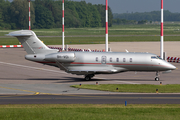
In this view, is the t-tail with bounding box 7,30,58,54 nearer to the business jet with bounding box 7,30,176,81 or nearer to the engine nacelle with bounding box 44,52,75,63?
the business jet with bounding box 7,30,176,81

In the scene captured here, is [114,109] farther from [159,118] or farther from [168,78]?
[168,78]

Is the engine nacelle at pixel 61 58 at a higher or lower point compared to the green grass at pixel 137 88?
higher

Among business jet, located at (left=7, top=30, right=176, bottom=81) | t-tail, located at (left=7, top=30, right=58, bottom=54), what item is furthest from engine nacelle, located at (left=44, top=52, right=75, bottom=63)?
t-tail, located at (left=7, top=30, right=58, bottom=54)

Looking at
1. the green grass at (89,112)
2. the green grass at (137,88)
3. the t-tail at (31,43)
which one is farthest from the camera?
the t-tail at (31,43)

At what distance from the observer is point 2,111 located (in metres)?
21.4

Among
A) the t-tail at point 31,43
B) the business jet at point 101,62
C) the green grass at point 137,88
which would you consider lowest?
the green grass at point 137,88

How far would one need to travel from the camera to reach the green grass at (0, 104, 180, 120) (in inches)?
772

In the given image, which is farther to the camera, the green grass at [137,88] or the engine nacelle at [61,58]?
the engine nacelle at [61,58]

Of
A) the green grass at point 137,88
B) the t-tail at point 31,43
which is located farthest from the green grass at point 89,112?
the t-tail at point 31,43

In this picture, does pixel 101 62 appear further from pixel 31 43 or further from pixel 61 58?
pixel 31 43

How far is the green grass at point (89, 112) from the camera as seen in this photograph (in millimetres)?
19609

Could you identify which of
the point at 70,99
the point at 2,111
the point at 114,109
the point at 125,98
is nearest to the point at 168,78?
the point at 125,98

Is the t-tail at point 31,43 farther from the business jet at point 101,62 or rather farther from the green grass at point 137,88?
the green grass at point 137,88

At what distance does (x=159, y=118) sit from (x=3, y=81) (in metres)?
23.3
